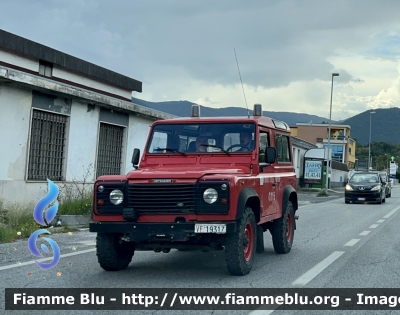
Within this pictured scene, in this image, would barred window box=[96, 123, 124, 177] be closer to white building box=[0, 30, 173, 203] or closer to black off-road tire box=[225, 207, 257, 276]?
white building box=[0, 30, 173, 203]

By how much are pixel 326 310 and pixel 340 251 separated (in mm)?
4752

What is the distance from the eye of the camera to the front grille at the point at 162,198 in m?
7.38

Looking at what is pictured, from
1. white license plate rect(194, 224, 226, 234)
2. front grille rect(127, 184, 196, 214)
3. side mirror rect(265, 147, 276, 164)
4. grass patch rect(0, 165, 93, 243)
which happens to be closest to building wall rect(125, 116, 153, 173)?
grass patch rect(0, 165, 93, 243)

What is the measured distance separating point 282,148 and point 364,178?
2167cm

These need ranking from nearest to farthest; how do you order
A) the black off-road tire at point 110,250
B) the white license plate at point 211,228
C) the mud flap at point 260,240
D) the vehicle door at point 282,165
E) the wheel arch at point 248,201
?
the white license plate at point 211,228 < the wheel arch at point 248,201 < the black off-road tire at point 110,250 < the mud flap at point 260,240 < the vehicle door at point 282,165

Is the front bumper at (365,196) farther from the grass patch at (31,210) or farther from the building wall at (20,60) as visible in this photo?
the grass patch at (31,210)

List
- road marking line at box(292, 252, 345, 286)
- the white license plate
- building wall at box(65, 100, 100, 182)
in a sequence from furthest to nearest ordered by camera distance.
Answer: building wall at box(65, 100, 100, 182)
road marking line at box(292, 252, 345, 286)
the white license plate

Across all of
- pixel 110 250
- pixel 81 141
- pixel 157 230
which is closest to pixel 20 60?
pixel 81 141

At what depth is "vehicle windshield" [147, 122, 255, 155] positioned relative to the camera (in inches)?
352

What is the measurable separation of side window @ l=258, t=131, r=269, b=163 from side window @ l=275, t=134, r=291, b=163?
1.74 ft

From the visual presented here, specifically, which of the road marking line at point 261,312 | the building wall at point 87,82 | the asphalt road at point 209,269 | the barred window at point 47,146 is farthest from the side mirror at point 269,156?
the building wall at point 87,82

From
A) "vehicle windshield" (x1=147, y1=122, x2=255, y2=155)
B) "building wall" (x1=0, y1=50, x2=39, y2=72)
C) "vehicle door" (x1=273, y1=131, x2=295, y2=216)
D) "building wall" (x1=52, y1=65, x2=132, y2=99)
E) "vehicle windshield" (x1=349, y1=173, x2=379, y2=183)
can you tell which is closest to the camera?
"vehicle windshield" (x1=147, y1=122, x2=255, y2=155)

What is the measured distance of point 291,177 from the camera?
424 inches

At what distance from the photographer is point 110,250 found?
796 cm
